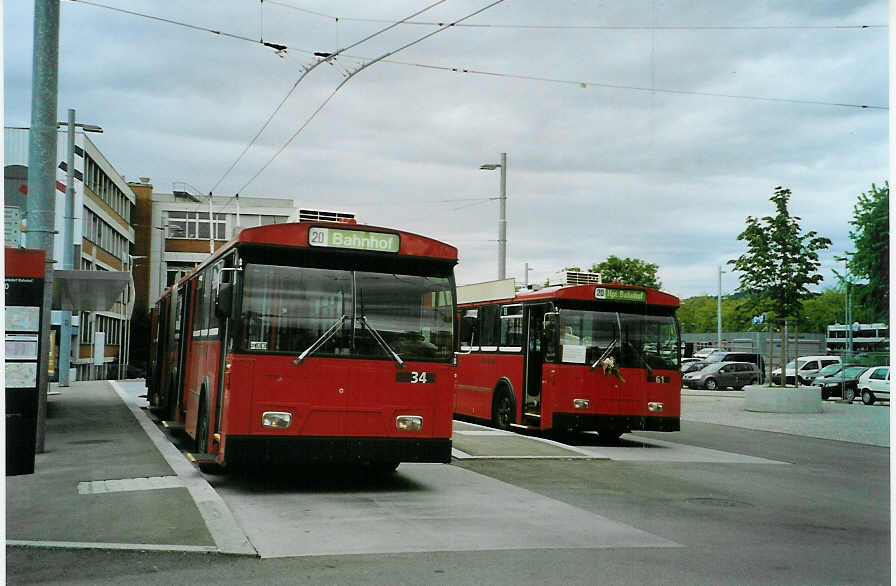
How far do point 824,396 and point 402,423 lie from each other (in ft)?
125

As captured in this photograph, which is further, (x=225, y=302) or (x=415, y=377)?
(x=415, y=377)

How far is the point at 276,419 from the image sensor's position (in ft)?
33.0

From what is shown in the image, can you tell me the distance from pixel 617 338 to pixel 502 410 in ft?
12.1

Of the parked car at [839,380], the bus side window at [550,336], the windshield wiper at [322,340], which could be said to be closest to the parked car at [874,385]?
the parked car at [839,380]

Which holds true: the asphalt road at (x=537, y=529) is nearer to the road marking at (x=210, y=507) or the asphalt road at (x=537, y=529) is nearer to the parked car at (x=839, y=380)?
the road marking at (x=210, y=507)

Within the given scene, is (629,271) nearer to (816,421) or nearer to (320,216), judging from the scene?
(816,421)

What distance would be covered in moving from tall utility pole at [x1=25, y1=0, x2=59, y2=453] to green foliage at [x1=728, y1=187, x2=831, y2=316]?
1961 cm

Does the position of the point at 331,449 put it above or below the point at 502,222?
below

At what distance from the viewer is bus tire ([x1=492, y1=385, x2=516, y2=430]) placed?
19.9 metres

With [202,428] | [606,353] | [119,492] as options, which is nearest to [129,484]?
[119,492]

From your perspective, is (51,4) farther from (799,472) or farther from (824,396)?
(824,396)

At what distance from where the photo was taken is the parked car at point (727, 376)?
54531 millimetres

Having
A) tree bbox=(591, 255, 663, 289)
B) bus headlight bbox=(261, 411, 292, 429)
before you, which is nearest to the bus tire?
bus headlight bbox=(261, 411, 292, 429)

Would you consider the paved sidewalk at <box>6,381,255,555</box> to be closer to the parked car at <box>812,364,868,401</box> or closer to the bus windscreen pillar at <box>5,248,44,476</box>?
the bus windscreen pillar at <box>5,248,44,476</box>
